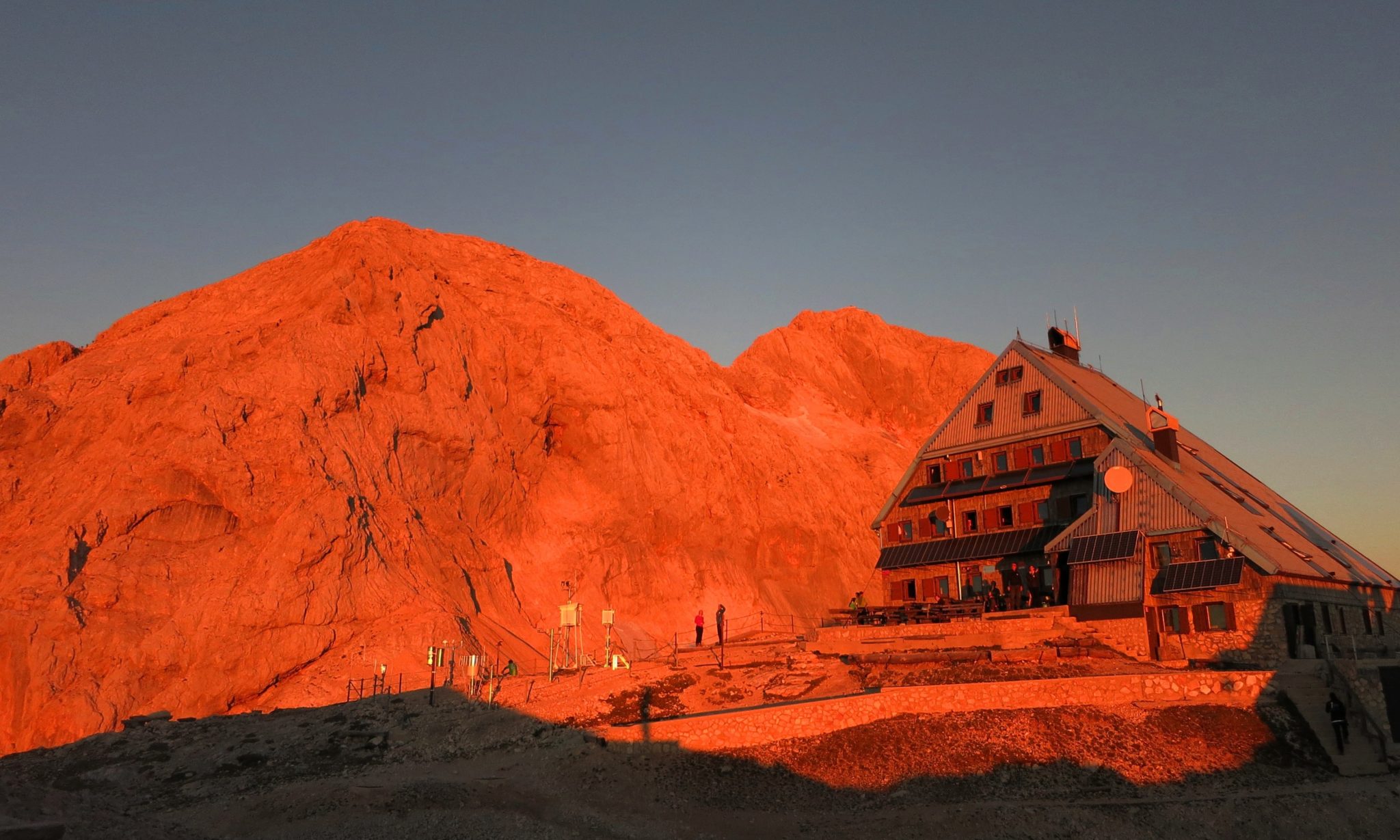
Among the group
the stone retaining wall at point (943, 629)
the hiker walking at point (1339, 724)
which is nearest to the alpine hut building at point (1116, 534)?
the stone retaining wall at point (943, 629)

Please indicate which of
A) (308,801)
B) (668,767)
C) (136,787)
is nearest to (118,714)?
(136,787)

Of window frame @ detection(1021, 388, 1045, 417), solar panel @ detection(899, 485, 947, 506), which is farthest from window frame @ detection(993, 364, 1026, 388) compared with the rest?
solar panel @ detection(899, 485, 947, 506)

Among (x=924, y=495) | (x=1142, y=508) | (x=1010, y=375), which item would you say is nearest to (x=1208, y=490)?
(x=1142, y=508)

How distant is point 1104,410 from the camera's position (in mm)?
46156

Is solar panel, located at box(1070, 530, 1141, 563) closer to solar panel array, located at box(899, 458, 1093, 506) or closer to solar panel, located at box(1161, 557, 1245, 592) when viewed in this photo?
solar panel, located at box(1161, 557, 1245, 592)

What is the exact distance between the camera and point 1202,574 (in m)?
36.3

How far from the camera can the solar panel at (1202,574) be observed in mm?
35562

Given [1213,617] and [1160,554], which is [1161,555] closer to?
[1160,554]

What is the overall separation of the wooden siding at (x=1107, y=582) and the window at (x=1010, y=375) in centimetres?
1265

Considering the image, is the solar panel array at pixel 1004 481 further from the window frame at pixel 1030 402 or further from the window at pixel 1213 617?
the window at pixel 1213 617

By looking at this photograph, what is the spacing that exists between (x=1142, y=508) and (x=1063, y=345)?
1935 cm

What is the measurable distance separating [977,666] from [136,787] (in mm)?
25166

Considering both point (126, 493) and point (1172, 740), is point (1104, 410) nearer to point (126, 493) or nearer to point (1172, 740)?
point (1172, 740)

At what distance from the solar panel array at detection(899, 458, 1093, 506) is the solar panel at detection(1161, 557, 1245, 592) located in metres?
7.86
